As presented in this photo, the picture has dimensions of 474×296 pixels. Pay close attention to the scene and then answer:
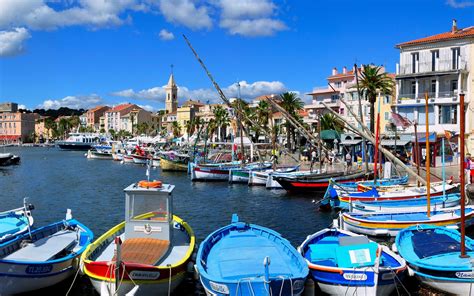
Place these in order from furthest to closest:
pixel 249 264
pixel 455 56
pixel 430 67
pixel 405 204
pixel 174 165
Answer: pixel 174 165
pixel 430 67
pixel 455 56
pixel 405 204
pixel 249 264

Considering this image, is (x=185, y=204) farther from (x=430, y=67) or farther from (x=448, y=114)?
(x=430, y=67)

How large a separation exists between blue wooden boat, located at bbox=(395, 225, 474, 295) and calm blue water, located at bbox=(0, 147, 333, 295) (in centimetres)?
773

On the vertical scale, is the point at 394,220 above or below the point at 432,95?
below

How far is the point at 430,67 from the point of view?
2559 inches

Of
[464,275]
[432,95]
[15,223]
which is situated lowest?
[464,275]

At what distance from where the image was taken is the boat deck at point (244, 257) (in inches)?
617

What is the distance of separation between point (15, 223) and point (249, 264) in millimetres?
12684

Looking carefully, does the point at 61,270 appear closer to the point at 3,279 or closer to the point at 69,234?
the point at 3,279

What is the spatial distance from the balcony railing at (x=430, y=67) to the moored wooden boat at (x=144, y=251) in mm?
53645

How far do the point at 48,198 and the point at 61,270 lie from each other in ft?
103

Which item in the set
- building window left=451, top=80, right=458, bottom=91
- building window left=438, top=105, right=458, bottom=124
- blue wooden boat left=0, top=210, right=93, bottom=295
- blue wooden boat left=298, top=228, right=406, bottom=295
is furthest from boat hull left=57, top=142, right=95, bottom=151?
blue wooden boat left=298, top=228, right=406, bottom=295

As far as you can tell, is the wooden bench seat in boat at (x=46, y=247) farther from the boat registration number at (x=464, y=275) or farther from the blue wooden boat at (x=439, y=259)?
the boat registration number at (x=464, y=275)

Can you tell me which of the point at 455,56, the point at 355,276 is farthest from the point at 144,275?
the point at 455,56

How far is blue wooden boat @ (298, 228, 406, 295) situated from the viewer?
15.8 meters
